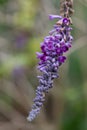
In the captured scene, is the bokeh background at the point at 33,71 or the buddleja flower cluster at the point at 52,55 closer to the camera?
the buddleja flower cluster at the point at 52,55

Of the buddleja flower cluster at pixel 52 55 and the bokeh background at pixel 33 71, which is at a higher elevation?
the bokeh background at pixel 33 71

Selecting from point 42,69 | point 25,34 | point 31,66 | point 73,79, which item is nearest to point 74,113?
point 73,79

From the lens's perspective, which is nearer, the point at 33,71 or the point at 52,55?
the point at 52,55

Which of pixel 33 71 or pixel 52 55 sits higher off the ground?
pixel 33 71
